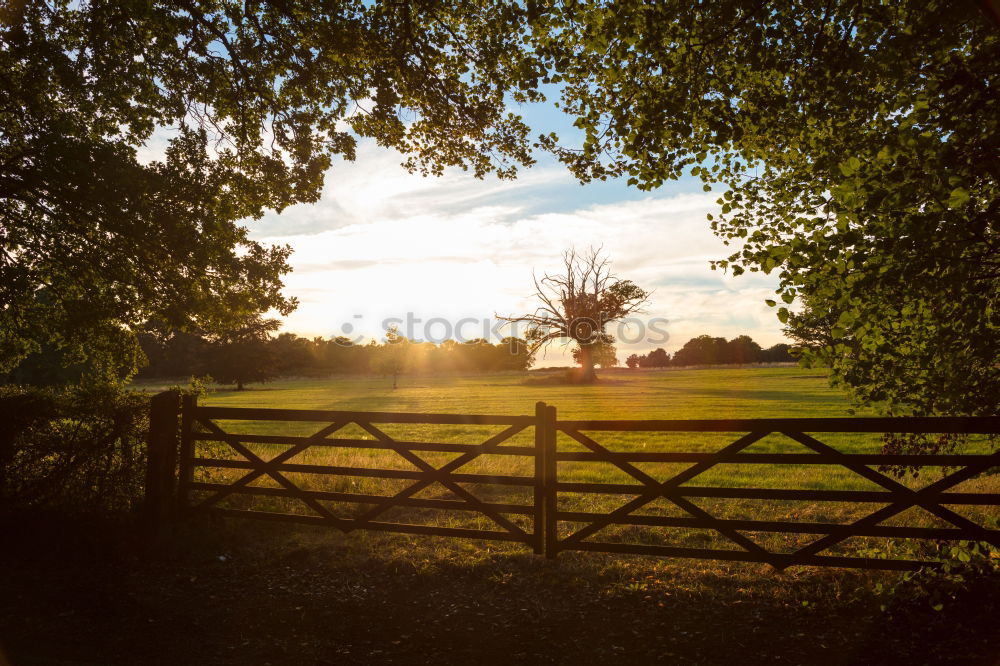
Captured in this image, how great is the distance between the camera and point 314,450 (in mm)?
18891

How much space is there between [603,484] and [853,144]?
5.36 meters

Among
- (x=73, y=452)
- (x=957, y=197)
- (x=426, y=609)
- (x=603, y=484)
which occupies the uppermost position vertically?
(x=957, y=197)

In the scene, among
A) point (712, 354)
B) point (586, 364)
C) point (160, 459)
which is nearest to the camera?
point (160, 459)

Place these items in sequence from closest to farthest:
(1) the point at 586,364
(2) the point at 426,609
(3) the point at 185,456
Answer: (2) the point at 426,609, (3) the point at 185,456, (1) the point at 586,364

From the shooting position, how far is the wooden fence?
6238 millimetres

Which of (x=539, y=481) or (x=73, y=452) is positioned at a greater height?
(x=73, y=452)

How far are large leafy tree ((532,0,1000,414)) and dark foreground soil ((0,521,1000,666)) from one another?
2621 mm

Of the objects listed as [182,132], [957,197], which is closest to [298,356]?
[182,132]

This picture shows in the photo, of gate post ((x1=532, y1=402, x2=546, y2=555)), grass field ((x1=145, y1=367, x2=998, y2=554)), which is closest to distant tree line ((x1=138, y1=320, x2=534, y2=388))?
grass field ((x1=145, y1=367, x2=998, y2=554))

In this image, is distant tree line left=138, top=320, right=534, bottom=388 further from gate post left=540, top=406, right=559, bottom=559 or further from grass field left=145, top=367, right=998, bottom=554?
gate post left=540, top=406, right=559, bottom=559

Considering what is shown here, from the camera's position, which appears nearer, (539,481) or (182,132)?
(539,481)

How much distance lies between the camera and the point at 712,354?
95000 mm

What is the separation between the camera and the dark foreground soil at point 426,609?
213 inches

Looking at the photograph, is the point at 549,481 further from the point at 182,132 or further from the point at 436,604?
the point at 182,132
